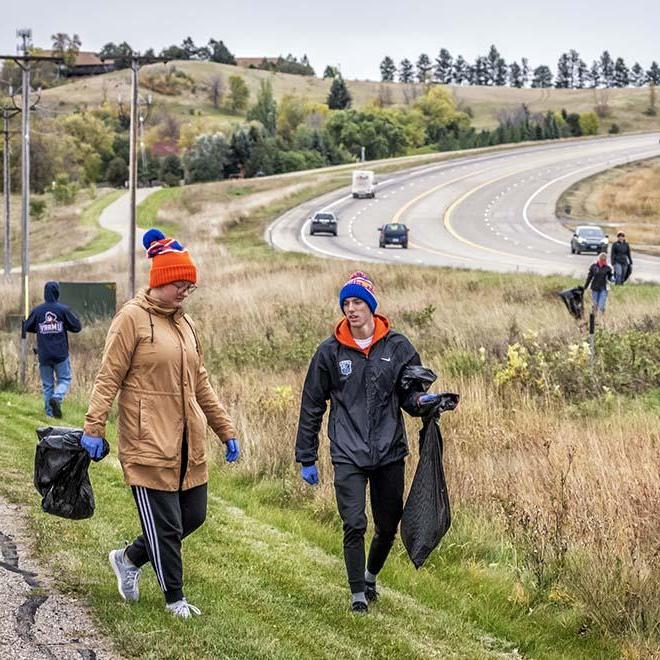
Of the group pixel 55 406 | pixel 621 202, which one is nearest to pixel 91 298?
pixel 55 406

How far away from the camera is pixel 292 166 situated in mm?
97188

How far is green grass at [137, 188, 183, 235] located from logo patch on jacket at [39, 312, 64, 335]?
43.4 m

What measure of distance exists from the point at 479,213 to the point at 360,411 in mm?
54119

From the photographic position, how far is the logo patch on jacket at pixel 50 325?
14.0m

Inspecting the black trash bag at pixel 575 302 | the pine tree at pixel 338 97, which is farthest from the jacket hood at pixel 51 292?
the pine tree at pixel 338 97

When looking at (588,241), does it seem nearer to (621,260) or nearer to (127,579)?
(621,260)

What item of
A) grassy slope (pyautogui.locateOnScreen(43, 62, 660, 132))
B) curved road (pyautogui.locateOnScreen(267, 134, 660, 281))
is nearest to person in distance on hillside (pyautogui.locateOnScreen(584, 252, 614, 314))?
curved road (pyautogui.locateOnScreen(267, 134, 660, 281))

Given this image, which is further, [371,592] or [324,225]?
[324,225]

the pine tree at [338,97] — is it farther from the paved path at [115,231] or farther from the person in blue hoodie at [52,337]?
the person in blue hoodie at [52,337]

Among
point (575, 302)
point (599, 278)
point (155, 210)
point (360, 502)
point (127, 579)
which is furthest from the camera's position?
point (155, 210)

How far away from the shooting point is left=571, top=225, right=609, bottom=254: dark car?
40531 millimetres

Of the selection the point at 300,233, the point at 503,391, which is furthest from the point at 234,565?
the point at 300,233

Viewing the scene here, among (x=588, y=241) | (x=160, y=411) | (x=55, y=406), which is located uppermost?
(x=588, y=241)

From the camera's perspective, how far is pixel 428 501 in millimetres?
6398
